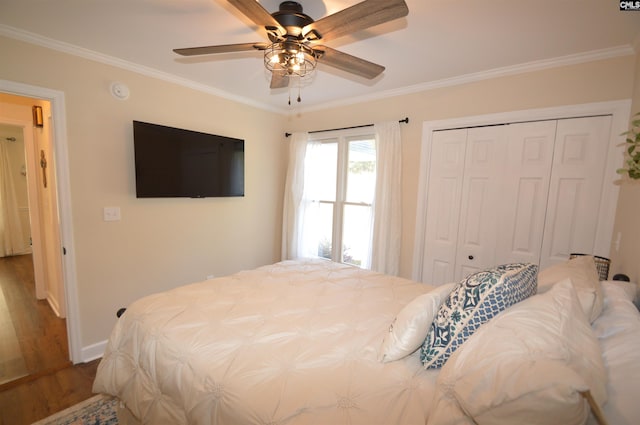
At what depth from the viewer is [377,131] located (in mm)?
3094

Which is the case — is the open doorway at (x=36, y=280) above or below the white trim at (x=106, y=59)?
below

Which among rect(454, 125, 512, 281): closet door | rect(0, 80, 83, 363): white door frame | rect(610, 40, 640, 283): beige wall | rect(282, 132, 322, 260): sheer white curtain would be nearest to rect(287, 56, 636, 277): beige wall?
rect(610, 40, 640, 283): beige wall

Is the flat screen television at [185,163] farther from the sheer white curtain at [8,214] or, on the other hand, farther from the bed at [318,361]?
the sheer white curtain at [8,214]

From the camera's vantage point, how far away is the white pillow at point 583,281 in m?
1.11

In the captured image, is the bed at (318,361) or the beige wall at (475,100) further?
the beige wall at (475,100)

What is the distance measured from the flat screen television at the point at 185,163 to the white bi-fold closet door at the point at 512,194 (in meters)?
2.31

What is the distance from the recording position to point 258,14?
1.27 meters

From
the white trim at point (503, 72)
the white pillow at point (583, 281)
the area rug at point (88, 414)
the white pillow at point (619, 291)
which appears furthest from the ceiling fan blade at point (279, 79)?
the area rug at point (88, 414)

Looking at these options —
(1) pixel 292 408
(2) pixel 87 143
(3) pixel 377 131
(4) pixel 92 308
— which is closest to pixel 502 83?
(3) pixel 377 131

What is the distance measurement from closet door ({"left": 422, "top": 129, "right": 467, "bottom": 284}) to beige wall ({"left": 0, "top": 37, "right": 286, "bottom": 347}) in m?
2.30

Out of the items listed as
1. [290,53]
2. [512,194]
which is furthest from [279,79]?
[512,194]

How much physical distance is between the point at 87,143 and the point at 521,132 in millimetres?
3791

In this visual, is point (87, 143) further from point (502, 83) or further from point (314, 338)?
point (502, 83)

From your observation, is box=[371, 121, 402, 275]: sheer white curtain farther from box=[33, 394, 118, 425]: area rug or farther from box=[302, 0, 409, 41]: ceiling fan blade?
box=[33, 394, 118, 425]: area rug
